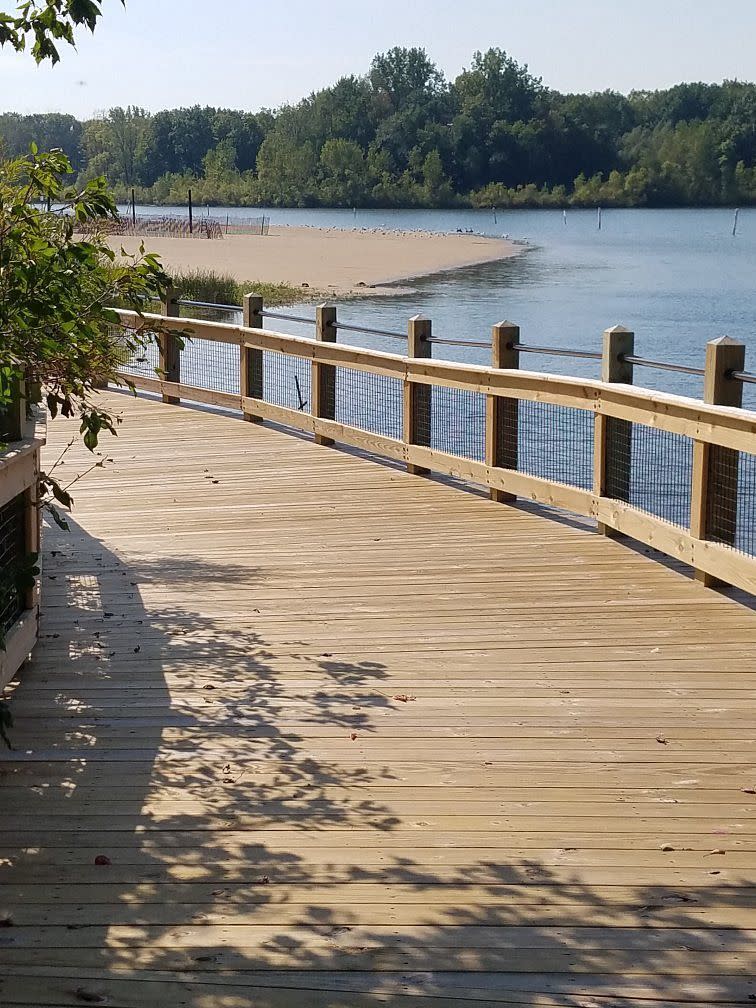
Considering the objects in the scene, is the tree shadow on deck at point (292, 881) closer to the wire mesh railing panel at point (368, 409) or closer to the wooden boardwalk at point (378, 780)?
the wooden boardwalk at point (378, 780)

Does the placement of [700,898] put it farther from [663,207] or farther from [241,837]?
[663,207]

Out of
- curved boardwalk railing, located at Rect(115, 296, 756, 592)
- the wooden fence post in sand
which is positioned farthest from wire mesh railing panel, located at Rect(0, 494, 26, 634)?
the wooden fence post in sand

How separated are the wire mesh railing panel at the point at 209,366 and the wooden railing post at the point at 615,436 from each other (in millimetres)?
7802

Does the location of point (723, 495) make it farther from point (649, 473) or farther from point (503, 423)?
point (649, 473)

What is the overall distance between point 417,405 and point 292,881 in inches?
265

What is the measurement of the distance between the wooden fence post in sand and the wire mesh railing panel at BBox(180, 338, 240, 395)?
2540 millimetres

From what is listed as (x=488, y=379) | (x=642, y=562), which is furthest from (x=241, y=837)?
(x=488, y=379)

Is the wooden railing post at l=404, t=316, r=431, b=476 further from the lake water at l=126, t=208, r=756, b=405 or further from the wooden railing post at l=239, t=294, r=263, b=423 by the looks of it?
the lake water at l=126, t=208, r=756, b=405

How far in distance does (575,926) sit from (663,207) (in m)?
161

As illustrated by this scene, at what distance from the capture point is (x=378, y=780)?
4.32 metres

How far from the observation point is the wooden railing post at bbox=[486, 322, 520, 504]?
9055mm

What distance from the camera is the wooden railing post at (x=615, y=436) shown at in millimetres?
7855

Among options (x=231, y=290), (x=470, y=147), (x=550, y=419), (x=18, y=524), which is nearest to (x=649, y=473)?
(x=550, y=419)

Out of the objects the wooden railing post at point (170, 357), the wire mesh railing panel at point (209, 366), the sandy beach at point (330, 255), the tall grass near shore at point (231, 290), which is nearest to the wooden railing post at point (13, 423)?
the wooden railing post at point (170, 357)
